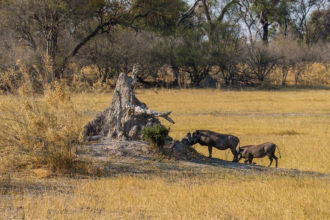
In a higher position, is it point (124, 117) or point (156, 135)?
point (124, 117)

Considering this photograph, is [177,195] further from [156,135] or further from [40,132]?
[40,132]

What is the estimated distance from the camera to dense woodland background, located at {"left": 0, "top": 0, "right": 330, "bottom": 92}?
111 ft

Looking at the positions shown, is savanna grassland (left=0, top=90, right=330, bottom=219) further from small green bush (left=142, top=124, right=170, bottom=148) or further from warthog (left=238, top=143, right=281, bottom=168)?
small green bush (left=142, top=124, right=170, bottom=148)

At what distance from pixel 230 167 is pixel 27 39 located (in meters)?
30.5

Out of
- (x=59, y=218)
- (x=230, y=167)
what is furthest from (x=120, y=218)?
(x=230, y=167)

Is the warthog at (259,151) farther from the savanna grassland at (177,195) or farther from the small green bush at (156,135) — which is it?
the small green bush at (156,135)

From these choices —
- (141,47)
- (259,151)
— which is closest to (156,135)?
(259,151)

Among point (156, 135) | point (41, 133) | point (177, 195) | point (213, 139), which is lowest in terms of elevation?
point (177, 195)

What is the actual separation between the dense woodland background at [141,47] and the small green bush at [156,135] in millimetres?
19922

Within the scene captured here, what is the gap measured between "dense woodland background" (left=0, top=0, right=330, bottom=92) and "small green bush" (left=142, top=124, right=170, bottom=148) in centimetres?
1992

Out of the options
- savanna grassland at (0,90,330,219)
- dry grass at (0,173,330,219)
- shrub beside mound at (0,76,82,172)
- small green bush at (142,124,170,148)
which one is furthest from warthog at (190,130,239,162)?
shrub beside mound at (0,76,82,172)

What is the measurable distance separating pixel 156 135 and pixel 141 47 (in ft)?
104

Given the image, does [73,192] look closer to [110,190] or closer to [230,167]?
[110,190]

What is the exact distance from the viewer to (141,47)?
41.7 m
